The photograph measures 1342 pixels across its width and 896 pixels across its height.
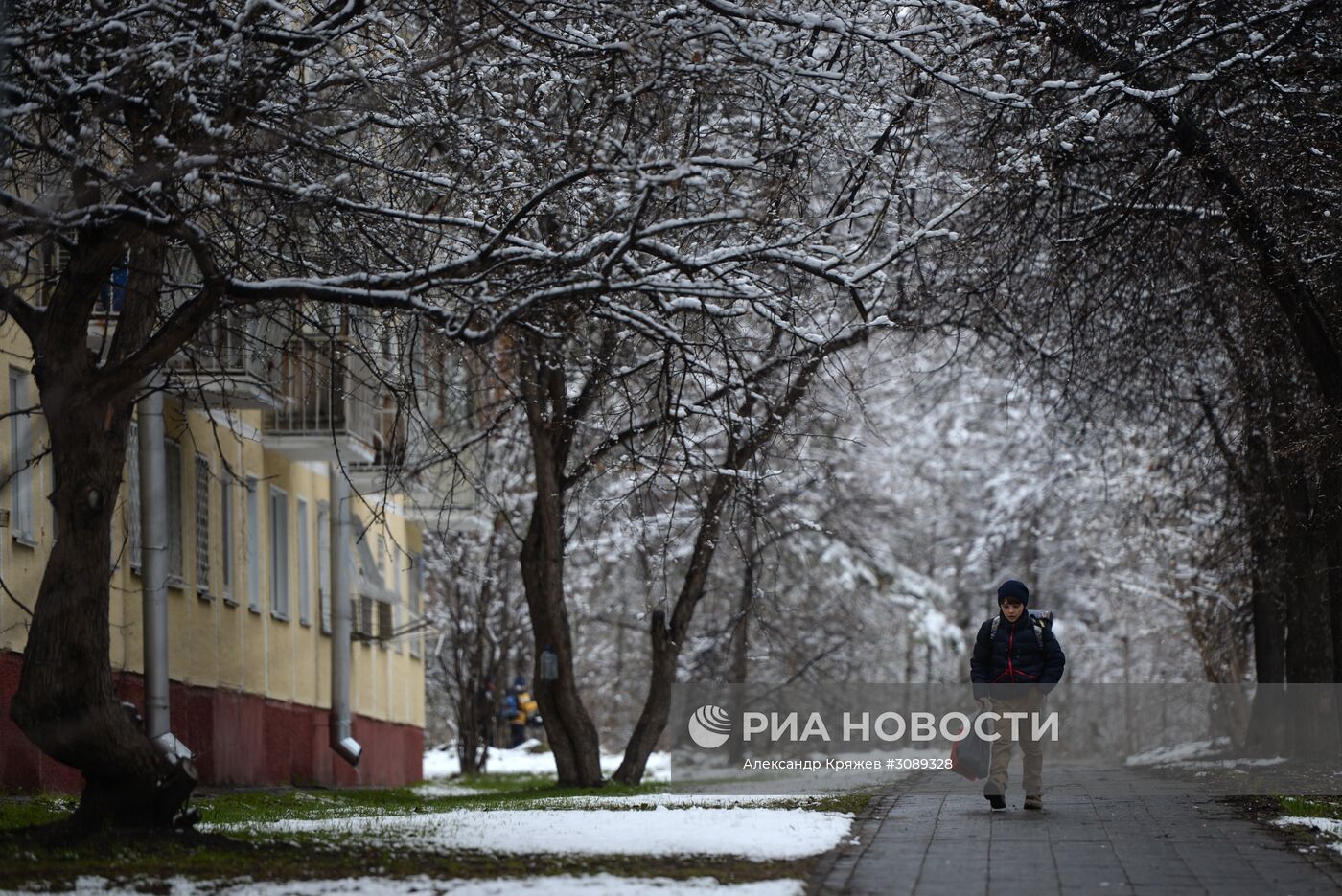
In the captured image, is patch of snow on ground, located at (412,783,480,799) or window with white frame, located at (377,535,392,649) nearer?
patch of snow on ground, located at (412,783,480,799)

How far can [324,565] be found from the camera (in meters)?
31.3

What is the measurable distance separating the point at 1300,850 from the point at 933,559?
46036 mm

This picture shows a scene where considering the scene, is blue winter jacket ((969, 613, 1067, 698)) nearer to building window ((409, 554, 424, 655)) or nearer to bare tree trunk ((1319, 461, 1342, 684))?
bare tree trunk ((1319, 461, 1342, 684))

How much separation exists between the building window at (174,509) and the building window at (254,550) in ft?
9.27

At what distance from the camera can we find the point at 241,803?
1941 cm

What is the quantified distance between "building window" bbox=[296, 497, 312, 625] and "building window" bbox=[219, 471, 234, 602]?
378 cm

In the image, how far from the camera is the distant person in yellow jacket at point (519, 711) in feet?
169

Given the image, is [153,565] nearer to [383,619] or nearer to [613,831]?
[613,831]

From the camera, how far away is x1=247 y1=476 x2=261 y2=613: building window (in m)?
26.5

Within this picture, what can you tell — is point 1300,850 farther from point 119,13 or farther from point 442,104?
point 119,13

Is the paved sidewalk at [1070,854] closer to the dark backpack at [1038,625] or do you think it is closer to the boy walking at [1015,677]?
the boy walking at [1015,677]

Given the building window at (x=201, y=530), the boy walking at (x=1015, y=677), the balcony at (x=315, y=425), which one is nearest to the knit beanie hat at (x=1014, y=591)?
the boy walking at (x=1015, y=677)

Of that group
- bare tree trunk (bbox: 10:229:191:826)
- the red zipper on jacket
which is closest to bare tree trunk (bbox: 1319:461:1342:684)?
the red zipper on jacket

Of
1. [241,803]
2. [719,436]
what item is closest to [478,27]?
[241,803]
